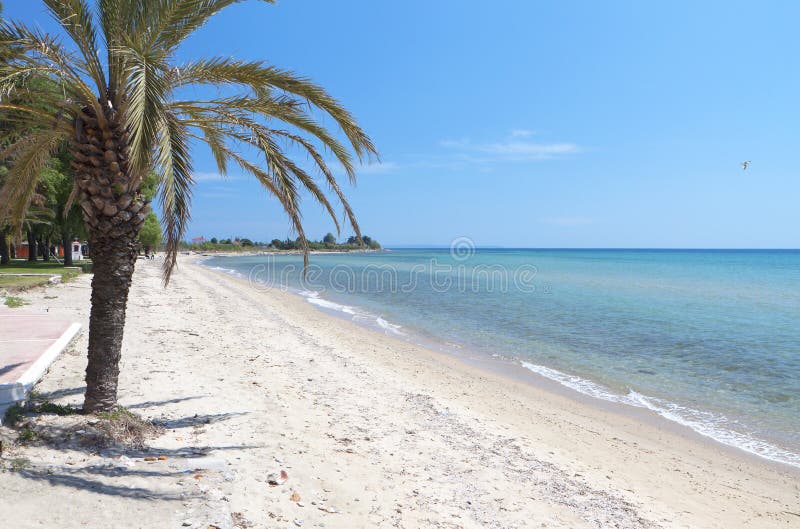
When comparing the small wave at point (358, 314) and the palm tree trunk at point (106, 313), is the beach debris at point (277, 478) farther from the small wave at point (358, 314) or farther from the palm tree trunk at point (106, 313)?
the small wave at point (358, 314)

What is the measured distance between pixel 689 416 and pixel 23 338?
11.5 m

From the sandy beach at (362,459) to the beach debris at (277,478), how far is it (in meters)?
0.04

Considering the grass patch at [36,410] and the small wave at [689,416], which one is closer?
the grass patch at [36,410]

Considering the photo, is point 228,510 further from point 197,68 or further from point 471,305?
point 471,305

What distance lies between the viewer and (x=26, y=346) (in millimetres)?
7344

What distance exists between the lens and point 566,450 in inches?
250

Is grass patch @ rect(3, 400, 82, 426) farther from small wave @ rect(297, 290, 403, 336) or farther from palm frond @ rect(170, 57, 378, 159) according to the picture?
small wave @ rect(297, 290, 403, 336)

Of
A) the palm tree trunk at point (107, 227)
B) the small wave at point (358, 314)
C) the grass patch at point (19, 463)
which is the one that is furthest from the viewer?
the small wave at point (358, 314)

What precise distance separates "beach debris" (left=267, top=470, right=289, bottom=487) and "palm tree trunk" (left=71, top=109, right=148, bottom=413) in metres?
1.99

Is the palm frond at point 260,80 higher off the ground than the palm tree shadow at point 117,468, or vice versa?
the palm frond at point 260,80

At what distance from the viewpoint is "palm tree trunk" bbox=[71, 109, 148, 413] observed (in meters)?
4.59

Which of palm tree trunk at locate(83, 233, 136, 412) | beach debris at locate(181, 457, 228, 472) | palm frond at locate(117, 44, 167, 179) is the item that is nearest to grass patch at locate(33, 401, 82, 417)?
palm tree trunk at locate(83, 233, 136, 412)

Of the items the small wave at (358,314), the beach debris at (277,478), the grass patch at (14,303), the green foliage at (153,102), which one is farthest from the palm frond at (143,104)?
the small wave at (358,314)

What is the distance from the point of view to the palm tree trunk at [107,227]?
459 cm
